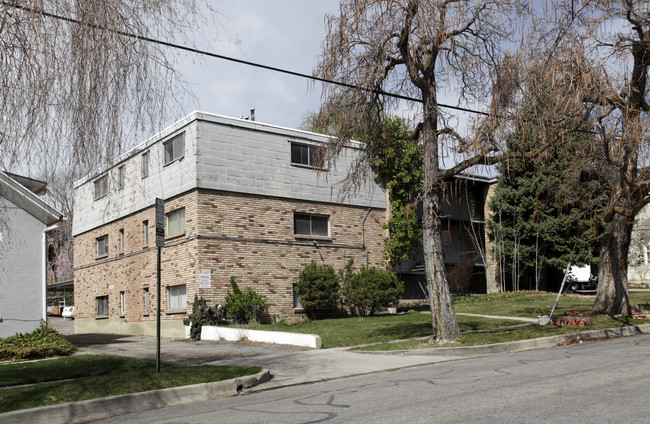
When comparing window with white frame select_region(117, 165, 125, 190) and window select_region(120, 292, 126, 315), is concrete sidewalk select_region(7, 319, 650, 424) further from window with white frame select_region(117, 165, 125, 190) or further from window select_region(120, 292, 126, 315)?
window select_region(120, 292, 126, 315)

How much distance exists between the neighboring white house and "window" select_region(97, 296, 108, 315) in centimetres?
1274

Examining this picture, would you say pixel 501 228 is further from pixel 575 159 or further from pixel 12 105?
pixel 12 105

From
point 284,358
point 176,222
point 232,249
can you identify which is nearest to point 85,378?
point 284,358

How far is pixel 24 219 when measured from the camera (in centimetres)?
1827

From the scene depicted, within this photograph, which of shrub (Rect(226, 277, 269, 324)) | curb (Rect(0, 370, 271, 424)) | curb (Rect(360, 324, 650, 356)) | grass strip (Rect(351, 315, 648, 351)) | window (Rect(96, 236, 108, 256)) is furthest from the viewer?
window (Rect(96, 236, 108, 256))

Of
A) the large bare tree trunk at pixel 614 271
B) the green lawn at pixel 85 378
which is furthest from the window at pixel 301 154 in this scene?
the green lawn at pixel 85 378

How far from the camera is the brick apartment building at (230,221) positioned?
2311 centimetres

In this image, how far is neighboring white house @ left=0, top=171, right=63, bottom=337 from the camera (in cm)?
1734

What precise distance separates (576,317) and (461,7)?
996cm

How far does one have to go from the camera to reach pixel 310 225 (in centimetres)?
2633

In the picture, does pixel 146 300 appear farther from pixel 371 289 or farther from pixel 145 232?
pixel 371 289

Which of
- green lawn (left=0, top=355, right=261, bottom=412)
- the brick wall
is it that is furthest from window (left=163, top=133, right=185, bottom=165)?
green lawn (left=0, top=355, right=261, bottom=412)

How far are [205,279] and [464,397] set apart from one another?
1566 centimetres

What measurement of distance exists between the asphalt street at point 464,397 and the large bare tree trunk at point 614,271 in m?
9.30
